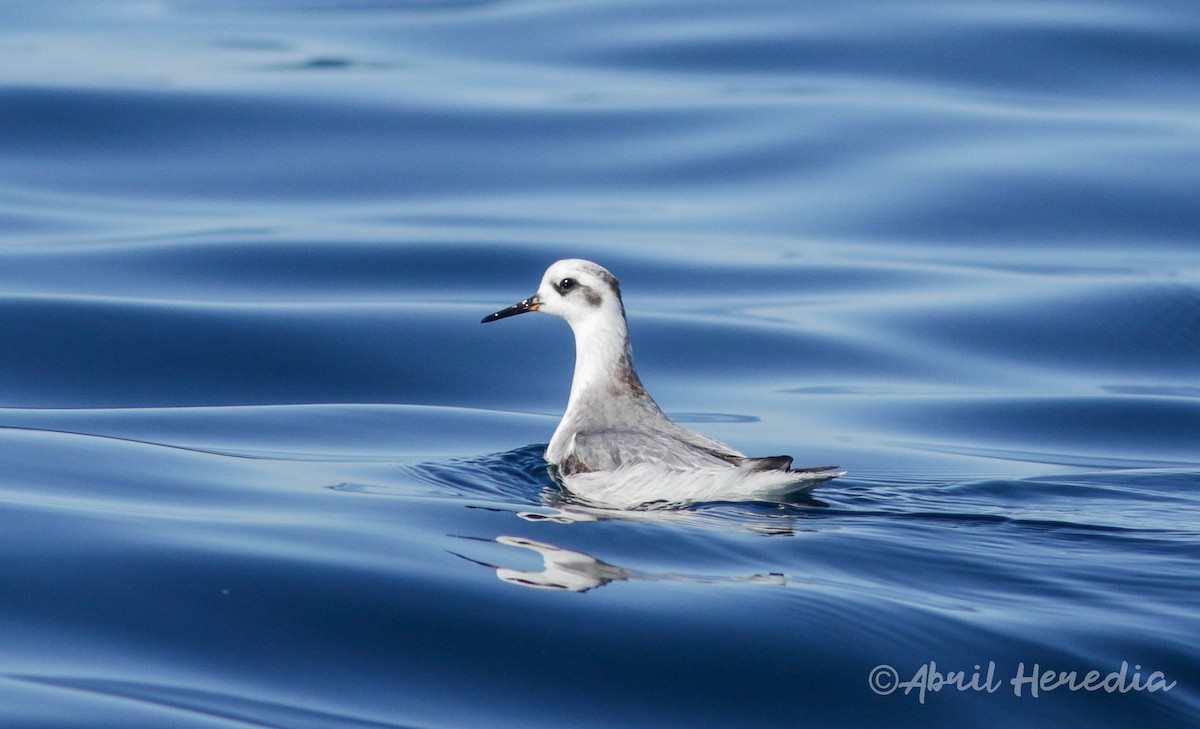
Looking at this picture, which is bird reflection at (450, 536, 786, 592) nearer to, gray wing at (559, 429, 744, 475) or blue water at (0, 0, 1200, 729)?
blue water at (0, 0, 1200, 729)

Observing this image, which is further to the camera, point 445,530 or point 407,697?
point 445,530

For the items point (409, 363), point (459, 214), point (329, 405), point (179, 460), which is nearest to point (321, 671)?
point (179, 460)

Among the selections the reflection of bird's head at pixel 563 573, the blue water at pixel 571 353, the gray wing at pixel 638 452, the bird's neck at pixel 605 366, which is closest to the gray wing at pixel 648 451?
the gray wing at pixel 638 452

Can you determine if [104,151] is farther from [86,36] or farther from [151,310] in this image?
[151,310]

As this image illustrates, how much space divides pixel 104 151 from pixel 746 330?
8167mm

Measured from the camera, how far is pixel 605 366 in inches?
389

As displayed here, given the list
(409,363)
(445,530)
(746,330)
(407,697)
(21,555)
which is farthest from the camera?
(746,330)

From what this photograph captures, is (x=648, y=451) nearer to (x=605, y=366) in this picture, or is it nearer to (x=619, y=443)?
(x=619, y=443)

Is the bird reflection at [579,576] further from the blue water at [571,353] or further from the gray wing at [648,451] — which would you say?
the gray wing at [648,451]

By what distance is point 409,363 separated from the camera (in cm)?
1211

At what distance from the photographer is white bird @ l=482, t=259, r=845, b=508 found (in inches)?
321

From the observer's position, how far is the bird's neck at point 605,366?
9.84 meters

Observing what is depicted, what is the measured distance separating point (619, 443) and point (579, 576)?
7.14 feet

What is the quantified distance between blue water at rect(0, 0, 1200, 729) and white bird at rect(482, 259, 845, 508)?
0.21 metres
